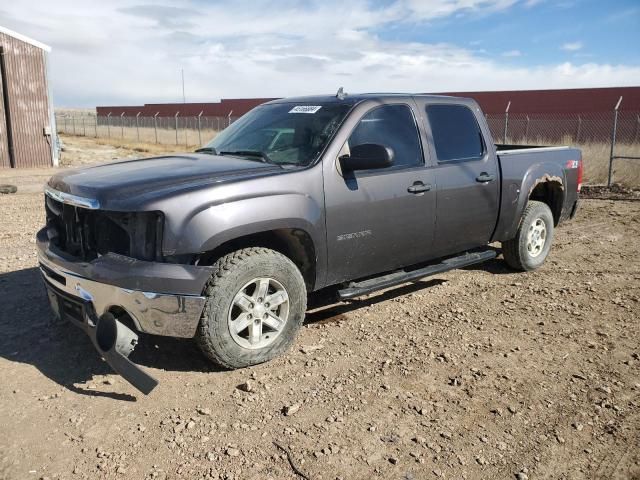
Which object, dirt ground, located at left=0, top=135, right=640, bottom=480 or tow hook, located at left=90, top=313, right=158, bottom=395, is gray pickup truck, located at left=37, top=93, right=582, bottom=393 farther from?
dirt ground, located at left=0, top=135, right=640, bottom=480

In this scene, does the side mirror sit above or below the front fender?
above

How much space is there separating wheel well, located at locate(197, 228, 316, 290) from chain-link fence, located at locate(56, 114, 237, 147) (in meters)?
21.6

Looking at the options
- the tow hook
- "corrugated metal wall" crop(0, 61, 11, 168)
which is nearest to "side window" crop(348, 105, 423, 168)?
the tow hook

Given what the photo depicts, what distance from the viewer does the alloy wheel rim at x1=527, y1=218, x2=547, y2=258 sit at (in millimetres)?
6141

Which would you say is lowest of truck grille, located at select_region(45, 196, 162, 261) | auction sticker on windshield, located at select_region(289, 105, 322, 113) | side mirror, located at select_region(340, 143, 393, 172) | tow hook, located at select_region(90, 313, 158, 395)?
tow hook, located at select_region(90, 313, 158, 395)

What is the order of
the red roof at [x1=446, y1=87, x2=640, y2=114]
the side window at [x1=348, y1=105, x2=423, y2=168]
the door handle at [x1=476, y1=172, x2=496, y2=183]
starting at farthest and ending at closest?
the red roof at [x1=446, y1=87, x2=640, y2=114]
the door handle at [x1=476, y1=172, x2=496, y2=183]
the side window at [x1=348, y1=105, x2=423, y2=168]

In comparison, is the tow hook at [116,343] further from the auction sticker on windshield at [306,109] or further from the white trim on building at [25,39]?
the white trim on building at [25,39]

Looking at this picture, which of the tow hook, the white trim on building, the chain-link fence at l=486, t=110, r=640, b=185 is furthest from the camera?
the chain-link fence at l=486, t=110, r=640, b=185

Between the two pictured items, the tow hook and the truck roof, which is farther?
the truck roof

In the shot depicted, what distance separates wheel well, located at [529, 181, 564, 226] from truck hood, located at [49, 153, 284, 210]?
12.1ft

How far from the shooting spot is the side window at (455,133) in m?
5.00

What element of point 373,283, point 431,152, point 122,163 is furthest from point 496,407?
point 122,163

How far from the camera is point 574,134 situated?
75.6ft

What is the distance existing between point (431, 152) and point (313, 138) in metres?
1.15
